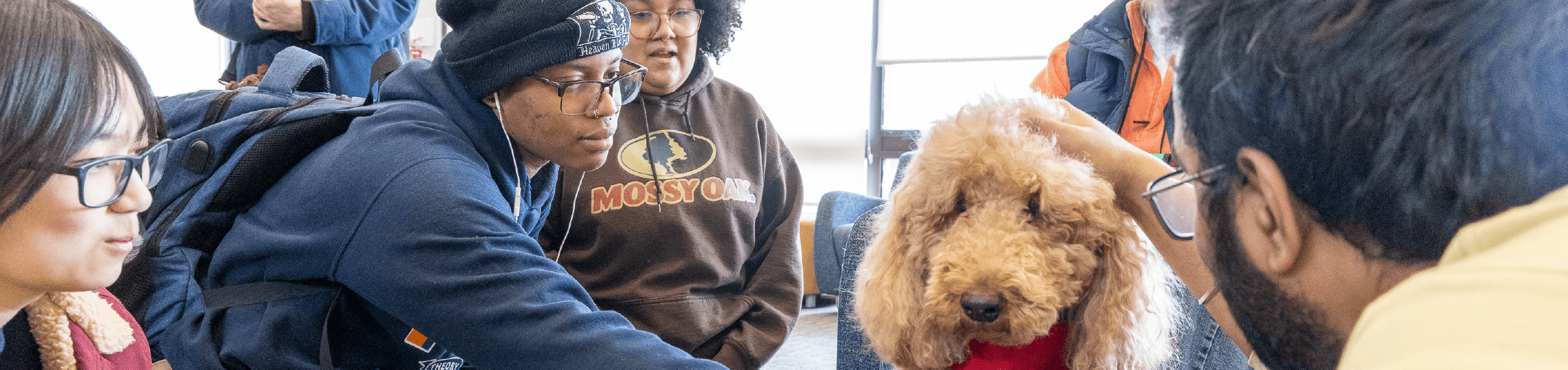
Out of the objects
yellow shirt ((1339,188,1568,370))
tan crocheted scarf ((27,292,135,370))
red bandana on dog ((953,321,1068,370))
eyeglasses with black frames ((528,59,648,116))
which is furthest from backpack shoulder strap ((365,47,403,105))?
yellow shirt ((1339,188,1568,370))

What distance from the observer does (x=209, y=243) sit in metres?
1.18

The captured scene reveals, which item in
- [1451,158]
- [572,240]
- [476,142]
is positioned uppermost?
[1451,158]

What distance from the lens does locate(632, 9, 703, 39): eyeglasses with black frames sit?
5.96 ft

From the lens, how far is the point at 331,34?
220 centimetres

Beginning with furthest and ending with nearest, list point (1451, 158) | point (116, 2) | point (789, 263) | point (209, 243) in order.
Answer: point (116, 2), point (789, 263), point (209, 243), point (1451, 158)

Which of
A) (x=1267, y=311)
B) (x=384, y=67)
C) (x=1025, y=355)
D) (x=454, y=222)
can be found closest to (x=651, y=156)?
(x=384, y=67)

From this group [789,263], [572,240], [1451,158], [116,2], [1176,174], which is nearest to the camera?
[1451,158]

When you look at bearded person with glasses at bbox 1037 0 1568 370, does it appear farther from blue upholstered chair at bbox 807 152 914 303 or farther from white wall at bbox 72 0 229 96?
white wall at bbox 72 0 229 96

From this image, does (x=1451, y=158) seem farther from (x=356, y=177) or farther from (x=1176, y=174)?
(x=356, y=177)

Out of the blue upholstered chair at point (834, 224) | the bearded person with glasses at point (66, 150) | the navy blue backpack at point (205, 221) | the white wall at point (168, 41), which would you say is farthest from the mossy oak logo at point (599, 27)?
the white wall at point (168, 41)

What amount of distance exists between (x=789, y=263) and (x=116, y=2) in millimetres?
4471

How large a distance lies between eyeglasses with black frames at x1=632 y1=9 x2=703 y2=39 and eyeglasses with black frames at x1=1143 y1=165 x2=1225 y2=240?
117 cm

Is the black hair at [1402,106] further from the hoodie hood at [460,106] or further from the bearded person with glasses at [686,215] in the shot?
the bearded person with glasses at [686,215]

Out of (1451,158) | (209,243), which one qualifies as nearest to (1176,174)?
(1451,158)
